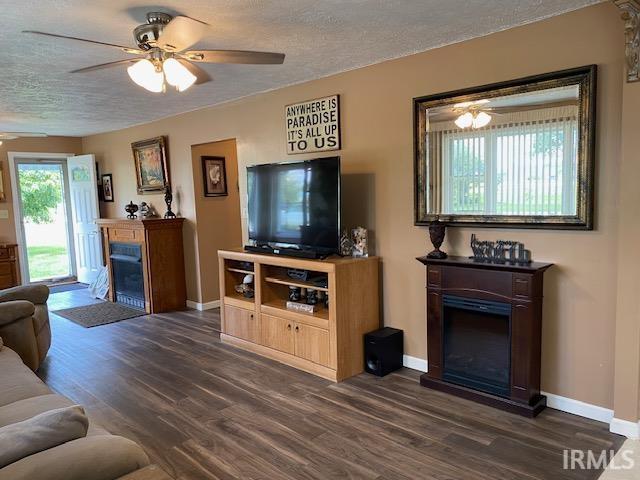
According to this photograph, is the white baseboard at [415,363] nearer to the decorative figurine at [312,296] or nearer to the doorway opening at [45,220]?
the decorative figurine at [312,296]

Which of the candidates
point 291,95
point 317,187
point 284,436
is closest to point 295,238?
point 317,187

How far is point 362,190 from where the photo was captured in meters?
3.85

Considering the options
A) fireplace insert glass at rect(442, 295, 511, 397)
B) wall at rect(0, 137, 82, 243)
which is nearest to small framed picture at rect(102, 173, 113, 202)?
wall at rect(0, 137, 82, 243)

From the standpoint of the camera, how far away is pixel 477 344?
3146 millimetres

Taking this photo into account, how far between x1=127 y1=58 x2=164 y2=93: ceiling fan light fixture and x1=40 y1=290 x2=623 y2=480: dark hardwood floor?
6.51 feet

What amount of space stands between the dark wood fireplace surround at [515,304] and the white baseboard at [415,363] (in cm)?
43

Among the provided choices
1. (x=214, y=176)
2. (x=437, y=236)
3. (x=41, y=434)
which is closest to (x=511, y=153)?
(x=437, y=236)

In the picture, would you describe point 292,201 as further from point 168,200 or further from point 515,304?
point 168,200

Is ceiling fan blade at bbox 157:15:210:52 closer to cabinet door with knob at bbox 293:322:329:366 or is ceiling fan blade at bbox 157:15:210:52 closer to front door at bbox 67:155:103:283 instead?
cabinet door with knob at bbox 293:322:329:366

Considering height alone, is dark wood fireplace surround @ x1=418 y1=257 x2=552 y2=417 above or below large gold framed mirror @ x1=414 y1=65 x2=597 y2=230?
below

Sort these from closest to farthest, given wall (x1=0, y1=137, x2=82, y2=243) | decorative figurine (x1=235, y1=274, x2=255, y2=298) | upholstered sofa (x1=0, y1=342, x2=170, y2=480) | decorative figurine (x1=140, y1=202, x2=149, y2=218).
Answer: upholstered sofa (x1=0, y1=342, x2=170, y2=480) → decorative figurine (x1=235, y1=274, x2=255, y2=298) → decorative figurine (x1=140, y1=202, x2=149, y2=218) → wall (x1=0, y1=137, x2=82, y2=243)

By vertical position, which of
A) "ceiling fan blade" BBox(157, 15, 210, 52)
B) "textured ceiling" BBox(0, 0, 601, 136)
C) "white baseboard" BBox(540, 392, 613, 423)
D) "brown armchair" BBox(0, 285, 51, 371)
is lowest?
"white baseboard" BBox(540, 392, 613, 423)

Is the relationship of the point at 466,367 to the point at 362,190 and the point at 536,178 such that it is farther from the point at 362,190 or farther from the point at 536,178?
the point at 362,190

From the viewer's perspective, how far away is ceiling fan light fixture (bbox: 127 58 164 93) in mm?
2355
